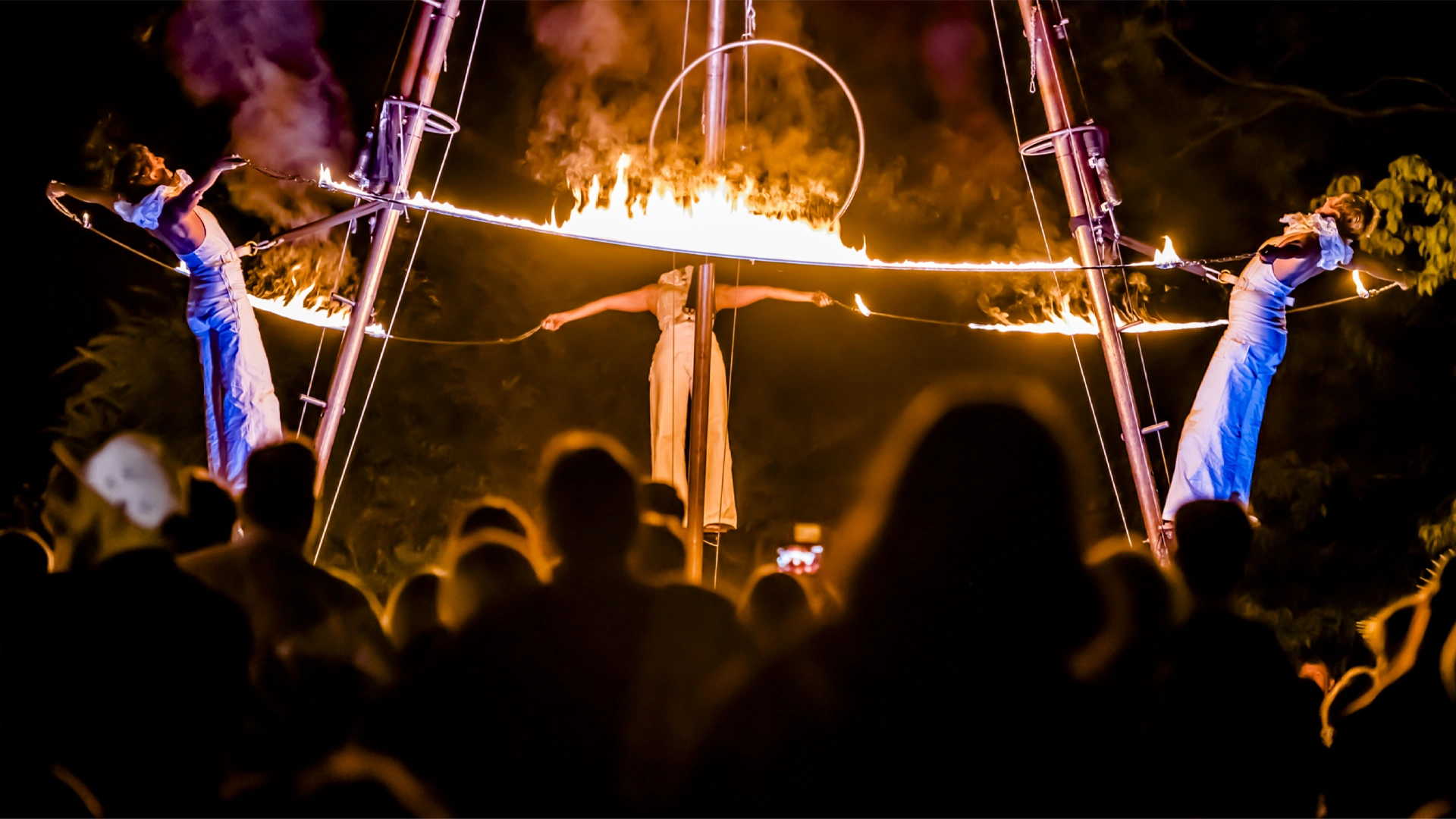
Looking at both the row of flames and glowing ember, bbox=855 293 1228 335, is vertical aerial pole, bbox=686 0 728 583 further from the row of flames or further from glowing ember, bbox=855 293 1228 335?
glowing ember, bbox=855 293 1228 335

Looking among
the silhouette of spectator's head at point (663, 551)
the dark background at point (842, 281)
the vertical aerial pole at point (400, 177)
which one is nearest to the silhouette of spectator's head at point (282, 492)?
the silhouette of spectator's head at point (663, 551)

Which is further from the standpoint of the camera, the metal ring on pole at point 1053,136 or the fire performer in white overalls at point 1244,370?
the metal ring on pole at point 1053,136

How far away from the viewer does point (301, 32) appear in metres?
10.5

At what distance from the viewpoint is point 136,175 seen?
5984mm

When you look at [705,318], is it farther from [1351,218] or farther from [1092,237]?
[1351,218]

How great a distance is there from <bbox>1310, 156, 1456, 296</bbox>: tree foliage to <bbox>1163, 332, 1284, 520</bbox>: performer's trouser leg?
2.91m

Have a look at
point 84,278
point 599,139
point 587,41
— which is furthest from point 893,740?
point 84,278

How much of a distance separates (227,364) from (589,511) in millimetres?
4908

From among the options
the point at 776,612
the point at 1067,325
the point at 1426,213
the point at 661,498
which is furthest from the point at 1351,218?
the point at 776,612

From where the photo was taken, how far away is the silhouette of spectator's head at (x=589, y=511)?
227 cm

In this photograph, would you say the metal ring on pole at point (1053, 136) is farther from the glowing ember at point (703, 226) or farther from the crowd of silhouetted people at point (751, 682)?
the crowd of silhouetted people at point (751, 682)

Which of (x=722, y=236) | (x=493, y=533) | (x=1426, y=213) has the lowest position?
(x=493, y=533)

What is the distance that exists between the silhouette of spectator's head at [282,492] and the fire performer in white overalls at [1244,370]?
5.44m

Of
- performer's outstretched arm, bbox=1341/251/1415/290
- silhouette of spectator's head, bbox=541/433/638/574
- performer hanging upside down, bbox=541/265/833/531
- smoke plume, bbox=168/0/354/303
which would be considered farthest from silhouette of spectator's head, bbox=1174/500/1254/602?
smoke plume, bbox=168/0/354/303
